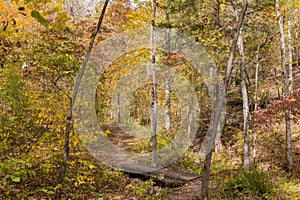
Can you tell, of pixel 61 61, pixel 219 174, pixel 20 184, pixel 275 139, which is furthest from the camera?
pixel 275 139

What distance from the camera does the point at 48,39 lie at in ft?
18.9

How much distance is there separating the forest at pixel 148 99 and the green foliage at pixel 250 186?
2 cm

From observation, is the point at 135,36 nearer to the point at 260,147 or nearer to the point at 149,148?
the point at 149,148

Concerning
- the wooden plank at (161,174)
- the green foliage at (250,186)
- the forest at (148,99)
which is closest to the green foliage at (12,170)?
the forest at (148,99)

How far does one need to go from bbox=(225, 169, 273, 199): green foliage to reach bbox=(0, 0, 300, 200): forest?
23mm

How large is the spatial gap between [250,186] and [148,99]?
6172 mm

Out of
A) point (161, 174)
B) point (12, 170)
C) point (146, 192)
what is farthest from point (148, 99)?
point (12, 170)

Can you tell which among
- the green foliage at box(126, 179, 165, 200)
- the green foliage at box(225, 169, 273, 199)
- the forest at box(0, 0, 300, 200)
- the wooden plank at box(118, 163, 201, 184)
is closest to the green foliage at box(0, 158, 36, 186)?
the forest at box(0, 0, 300, 200)

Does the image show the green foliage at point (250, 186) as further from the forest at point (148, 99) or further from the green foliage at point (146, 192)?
the green foliage at point (146, 192)

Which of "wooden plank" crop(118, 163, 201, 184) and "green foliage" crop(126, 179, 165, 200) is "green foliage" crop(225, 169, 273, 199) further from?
"wooden plank" crop(118, 163, 201, 184)

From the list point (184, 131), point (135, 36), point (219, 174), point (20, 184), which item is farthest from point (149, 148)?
point (20, 184)

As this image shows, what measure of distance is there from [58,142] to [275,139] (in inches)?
377

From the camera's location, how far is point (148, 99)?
35.6ft

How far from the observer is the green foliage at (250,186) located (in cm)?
518
